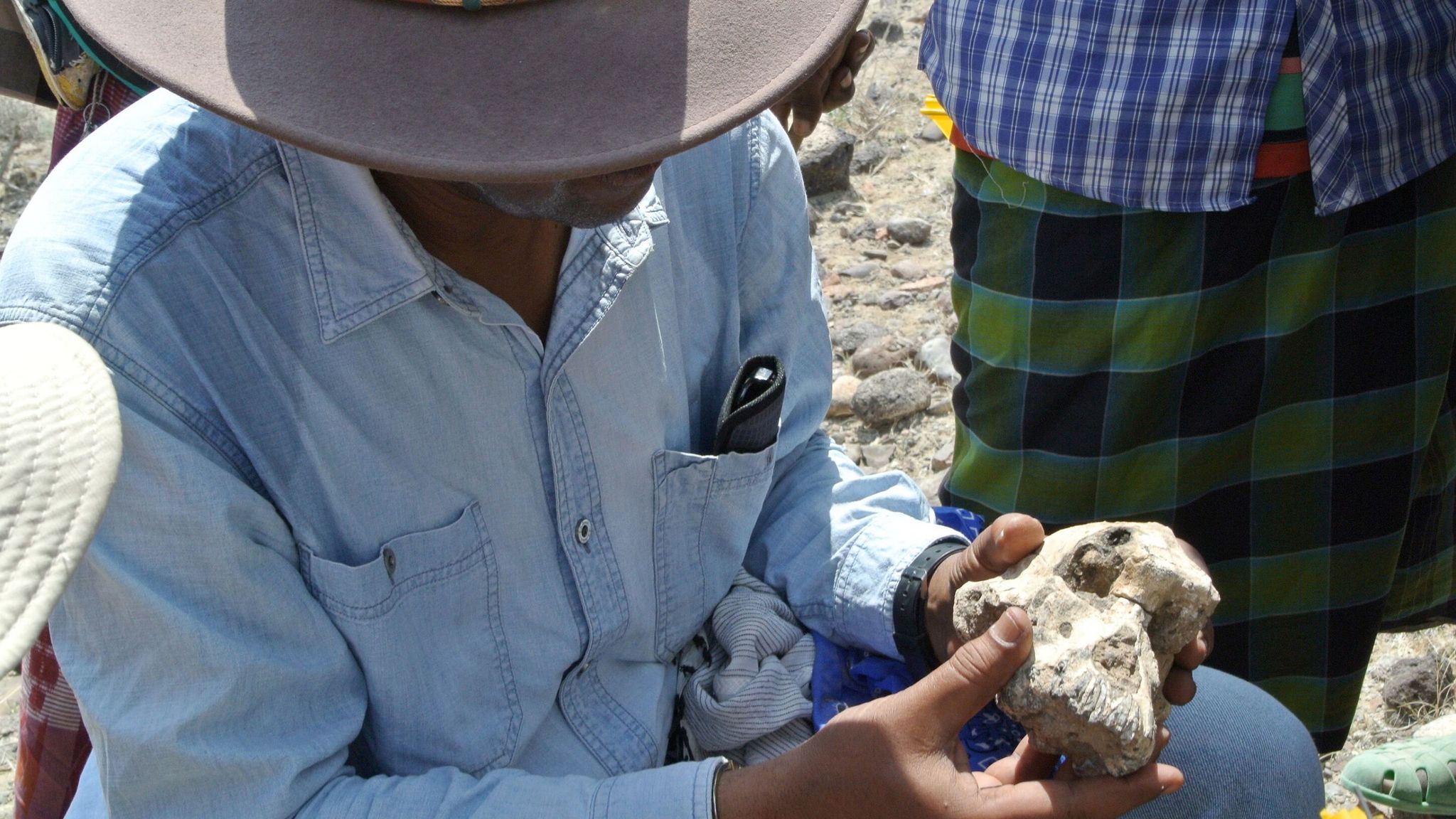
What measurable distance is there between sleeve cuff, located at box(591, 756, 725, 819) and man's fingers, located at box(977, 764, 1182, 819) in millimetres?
316

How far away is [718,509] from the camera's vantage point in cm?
180

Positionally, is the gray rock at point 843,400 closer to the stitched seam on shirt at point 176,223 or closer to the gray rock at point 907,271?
the gray rock at point 907,271

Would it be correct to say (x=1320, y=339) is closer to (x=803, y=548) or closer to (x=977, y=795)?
(x=803, y=548)

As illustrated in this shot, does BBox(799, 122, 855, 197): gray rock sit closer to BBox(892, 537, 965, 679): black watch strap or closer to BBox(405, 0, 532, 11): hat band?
BBox(892, 537, 965, 679): black watch strap

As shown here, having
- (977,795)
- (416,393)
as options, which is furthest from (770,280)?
(977,795)

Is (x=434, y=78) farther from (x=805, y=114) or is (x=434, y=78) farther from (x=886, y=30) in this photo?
(x=886, y=30)

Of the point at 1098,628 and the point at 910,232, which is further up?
the point at 1098,628

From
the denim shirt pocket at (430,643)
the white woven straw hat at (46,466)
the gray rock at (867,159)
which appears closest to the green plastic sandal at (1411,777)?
the denim shirt pocket at (430,643)

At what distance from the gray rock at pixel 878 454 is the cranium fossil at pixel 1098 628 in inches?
83.9

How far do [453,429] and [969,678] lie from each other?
0.66 m

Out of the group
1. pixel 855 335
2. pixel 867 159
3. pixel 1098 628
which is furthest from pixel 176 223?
pixel 867 159

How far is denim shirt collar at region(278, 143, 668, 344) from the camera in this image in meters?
1.40

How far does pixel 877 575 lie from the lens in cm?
181

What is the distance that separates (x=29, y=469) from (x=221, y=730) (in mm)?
467
